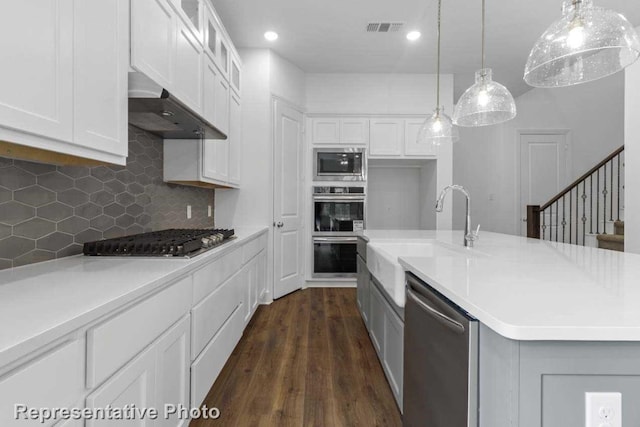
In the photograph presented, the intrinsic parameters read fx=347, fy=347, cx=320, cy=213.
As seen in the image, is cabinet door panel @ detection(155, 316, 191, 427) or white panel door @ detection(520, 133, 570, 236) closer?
cabinet door panel @ detection(155, 316, 191, 427)

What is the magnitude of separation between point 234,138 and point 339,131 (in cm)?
164

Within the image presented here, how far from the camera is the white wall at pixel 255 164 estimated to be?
13.1ft

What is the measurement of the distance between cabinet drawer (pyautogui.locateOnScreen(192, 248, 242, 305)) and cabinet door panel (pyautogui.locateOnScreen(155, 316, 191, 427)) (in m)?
0.17

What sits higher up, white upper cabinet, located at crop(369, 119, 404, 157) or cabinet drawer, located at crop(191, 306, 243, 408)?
white upper cabinet, located at crop(369, 119, 404, 157)

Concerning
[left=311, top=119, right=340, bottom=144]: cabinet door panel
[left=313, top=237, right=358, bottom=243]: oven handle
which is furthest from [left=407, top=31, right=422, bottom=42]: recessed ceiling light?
[left=313, top=237, right=358, bottom=243]: oven handle

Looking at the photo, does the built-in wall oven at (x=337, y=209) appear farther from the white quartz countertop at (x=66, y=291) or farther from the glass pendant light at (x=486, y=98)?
the white quartz countertop at (x=66, y=291)

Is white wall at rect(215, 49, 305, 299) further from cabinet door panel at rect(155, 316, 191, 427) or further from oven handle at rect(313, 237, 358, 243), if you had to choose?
cabinet door panel at rect(155, 316, 191, 427)

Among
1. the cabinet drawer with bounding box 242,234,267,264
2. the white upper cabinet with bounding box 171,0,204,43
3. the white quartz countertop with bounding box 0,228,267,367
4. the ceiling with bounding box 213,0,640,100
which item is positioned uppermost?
the ceiling with bounding box 213,0,640,100

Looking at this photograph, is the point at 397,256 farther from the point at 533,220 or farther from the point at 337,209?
the point at 533,220

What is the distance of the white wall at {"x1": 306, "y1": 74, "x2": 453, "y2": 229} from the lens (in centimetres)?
475

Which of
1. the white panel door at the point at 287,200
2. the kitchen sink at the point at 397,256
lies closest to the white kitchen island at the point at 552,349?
the kitchen sink at the point at 397,256

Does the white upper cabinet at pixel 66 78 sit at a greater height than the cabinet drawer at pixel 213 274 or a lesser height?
greater

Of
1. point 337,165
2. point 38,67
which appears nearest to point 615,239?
point 337,165

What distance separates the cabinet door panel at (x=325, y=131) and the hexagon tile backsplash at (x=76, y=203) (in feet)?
7.81
